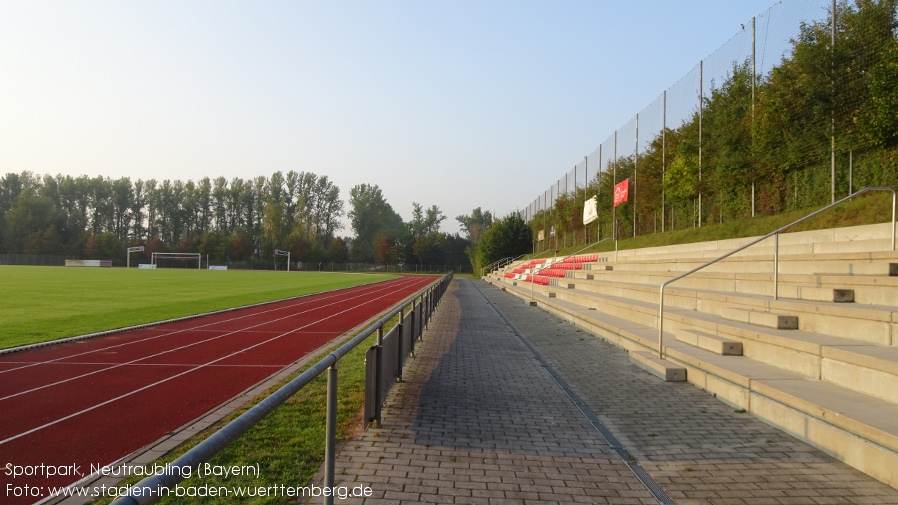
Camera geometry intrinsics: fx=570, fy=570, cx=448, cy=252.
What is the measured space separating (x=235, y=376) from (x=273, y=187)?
349 ft

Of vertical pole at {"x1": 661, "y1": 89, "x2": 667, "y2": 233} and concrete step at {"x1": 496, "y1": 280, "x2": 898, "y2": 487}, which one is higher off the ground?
vertical pole at {"x1": 661, "y1": 89, "x2": 667, "y2": 233}

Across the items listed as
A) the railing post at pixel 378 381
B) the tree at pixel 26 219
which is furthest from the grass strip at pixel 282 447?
the tree at pixel 26 219

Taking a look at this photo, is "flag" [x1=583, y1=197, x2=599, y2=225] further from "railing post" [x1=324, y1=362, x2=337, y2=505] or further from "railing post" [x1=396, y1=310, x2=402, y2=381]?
"railing post" [x1=324, y1=362, x2=337, y2=505]

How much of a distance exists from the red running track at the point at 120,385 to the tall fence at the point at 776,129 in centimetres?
1249

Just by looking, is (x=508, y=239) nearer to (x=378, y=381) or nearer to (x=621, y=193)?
(x=621, y=193)

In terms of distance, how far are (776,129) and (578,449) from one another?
1393cm

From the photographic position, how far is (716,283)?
36.6 feet

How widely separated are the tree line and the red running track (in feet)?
268

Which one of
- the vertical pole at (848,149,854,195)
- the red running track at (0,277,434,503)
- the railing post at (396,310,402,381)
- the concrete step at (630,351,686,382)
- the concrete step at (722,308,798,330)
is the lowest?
the red running track at (0,277,434,503)

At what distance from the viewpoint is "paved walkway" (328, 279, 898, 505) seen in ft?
12.7

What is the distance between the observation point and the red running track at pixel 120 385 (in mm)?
4887

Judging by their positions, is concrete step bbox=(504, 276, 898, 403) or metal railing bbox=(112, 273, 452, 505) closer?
metal railing bbox=(112, 273, 452, 505)

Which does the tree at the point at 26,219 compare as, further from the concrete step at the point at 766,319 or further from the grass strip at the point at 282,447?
the concrete step at the point at 766,319

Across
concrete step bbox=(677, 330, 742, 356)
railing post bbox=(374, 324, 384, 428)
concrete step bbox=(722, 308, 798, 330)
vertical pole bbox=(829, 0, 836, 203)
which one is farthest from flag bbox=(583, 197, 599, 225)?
railing post bbox=(374, 324, 384, 428)
